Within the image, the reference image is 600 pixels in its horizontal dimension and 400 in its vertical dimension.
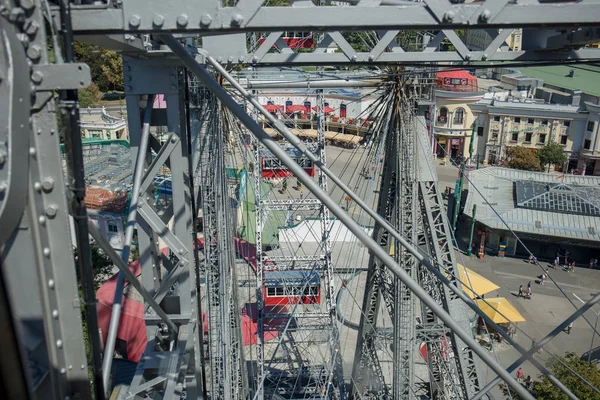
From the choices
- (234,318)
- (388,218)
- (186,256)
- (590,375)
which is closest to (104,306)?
(234,318)

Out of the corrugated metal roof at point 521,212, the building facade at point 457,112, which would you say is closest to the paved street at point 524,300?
the corrugated metal roof at point 521,212

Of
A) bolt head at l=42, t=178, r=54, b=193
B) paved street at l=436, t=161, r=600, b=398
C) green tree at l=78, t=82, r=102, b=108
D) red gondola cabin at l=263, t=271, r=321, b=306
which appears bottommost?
paved street at l=436, t=161, r=600, b=398

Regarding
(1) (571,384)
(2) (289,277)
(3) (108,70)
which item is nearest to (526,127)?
(2) (289,277)

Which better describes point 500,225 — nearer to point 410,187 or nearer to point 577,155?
point 577,155

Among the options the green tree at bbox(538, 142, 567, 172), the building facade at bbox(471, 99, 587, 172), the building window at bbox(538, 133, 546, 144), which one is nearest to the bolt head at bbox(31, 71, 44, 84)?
the green tree at bbox(538, 142, 567, 172)

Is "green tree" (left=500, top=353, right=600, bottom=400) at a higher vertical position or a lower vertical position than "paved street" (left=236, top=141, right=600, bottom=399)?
higher

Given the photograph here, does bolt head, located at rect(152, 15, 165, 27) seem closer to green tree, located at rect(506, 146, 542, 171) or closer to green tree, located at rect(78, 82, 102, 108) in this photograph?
green tree, located at rect(78, 82, 102, 108)
